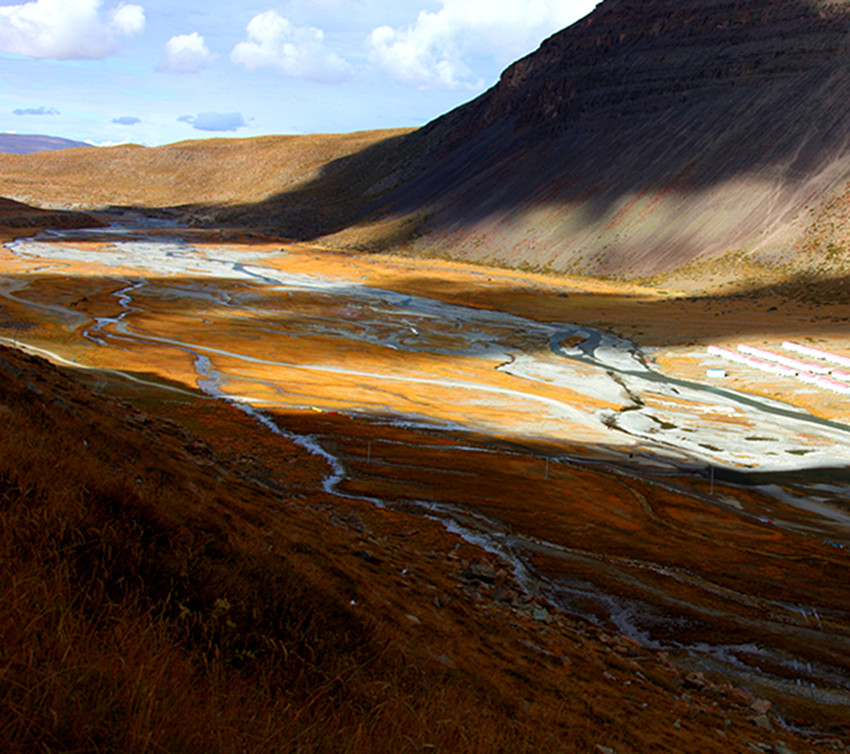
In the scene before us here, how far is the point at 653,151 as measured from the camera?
97.1 meters

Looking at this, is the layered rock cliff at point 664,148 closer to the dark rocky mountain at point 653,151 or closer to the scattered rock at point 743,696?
the dark rocky mountain at point 653,151

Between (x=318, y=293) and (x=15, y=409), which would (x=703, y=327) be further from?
(x=15, y=409)

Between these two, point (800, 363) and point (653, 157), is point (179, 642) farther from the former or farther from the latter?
point (653, 157)

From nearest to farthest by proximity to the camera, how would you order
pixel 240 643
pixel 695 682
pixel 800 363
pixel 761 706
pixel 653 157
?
pixel 240 643, pixel 761 706, pixel 695 682, pixel 800 363, pixel 653 157

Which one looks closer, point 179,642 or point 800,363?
point 179,642

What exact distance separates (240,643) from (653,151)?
104 metres

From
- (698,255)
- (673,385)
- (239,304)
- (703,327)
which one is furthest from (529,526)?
(698,255)

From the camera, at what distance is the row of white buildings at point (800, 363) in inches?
1583

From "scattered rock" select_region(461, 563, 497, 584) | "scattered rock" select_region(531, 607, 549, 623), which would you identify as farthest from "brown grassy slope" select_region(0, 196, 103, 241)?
"scattered rock" select_region(531, 607, 549, 623)

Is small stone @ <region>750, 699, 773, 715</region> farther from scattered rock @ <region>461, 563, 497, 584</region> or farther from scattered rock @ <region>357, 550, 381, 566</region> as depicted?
scattered rock @ <region>357, 550, 381, 566</region>

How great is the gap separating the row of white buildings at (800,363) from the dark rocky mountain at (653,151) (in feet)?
108

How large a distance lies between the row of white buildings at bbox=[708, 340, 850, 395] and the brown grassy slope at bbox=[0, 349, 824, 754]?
35488 millimetres

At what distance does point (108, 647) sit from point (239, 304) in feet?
199

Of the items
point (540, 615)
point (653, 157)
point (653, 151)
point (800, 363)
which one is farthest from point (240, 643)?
point (653, 151)
